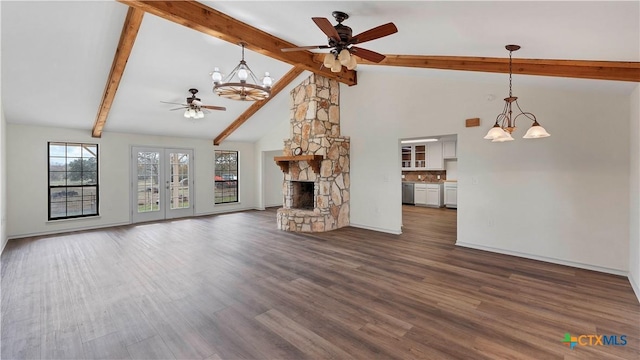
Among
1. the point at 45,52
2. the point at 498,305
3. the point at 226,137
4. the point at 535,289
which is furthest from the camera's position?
the point at 226,137

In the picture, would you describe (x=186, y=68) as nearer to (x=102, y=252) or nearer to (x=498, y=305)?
(x=102, y=252)

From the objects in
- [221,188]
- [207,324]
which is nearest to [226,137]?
[221,188]

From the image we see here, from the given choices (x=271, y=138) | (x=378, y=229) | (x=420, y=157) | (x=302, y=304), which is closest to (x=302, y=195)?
(x=378, y=229)

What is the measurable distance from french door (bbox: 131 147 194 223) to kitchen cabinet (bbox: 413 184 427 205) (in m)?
7.55

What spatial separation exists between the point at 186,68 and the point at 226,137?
12.5 feet

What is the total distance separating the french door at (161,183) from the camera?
765 centimetres

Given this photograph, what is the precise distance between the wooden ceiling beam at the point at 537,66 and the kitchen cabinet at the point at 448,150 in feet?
18.8

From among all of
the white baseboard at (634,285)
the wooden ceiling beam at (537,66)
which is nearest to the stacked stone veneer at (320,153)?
the wooden ceiling beam at (537,66)

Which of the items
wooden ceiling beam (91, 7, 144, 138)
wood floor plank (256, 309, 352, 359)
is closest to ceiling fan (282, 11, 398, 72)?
wooden ceiling beam (91, 7, 144, 138)

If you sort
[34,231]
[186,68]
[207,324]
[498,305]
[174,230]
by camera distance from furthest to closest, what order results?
[174,230], [34,231], [186,68], [498,305], [207,324]

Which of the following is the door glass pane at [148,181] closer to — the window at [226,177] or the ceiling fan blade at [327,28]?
the window at [226,177]

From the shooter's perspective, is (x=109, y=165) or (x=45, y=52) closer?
(x=45, y=52)

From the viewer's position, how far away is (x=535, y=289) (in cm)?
334

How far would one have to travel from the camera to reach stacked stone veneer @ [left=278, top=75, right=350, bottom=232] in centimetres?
645
